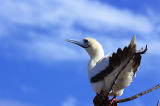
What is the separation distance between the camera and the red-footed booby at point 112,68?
4.76 metres

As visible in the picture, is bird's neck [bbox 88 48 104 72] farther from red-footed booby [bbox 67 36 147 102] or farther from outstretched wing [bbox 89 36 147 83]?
outstretched wing [bbox 89 36 147 83]

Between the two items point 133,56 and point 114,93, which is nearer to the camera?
point 133,56

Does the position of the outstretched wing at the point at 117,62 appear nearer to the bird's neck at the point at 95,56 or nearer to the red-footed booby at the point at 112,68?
the red-footed booby at the point at 112,68

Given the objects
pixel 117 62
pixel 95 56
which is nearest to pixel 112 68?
pixel 117 62

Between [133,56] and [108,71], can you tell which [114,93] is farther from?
[133,56]

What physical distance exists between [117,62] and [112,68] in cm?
17

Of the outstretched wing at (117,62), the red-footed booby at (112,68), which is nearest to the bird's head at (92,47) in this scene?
the red-footed booby at (112,68)

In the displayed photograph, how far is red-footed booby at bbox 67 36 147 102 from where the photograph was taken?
4.76 m

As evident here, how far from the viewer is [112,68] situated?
494cm

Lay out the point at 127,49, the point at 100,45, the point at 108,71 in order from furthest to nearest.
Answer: the point at 100,45 < the point at 108,71 < the point at 127,49

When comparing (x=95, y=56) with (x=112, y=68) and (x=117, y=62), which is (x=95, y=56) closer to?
(x=112, y=68)

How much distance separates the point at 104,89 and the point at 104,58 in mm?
509

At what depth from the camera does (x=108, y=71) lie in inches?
197

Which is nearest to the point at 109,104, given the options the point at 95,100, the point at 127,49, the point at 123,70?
the point at 95,100
